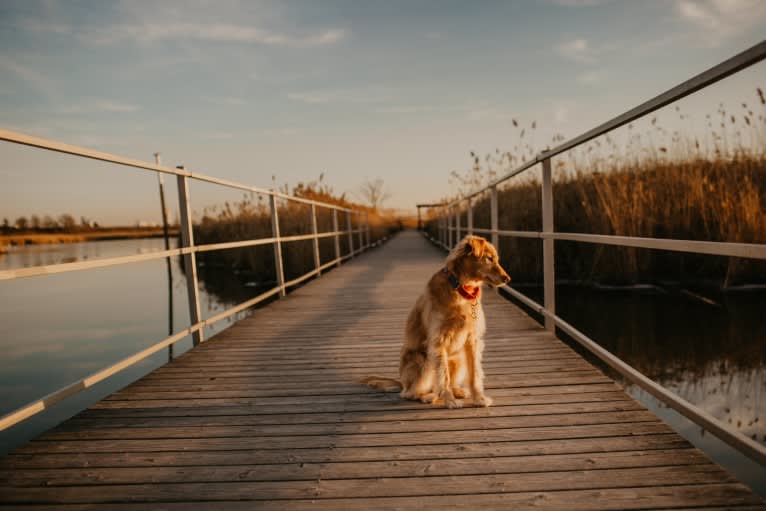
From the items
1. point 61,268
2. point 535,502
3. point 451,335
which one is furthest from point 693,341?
point 61,268

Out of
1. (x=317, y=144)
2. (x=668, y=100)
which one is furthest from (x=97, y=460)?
(x=317, y=144)

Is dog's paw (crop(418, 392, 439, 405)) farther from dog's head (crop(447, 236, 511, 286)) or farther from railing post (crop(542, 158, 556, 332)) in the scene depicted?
railing post (crop(542, 158, 556, 332))

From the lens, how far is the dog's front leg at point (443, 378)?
6.40 ft

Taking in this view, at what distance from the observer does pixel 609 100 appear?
239 inches

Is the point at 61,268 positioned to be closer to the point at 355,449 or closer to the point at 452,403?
the point at 355,449

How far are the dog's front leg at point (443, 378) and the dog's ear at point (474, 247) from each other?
500 millimetres

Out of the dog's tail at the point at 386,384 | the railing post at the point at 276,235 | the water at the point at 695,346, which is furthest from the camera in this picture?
the railing post at the point at 276,235

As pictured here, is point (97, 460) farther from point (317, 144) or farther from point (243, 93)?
point (317, 144)

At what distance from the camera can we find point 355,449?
156 cm

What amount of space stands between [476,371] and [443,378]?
0.17 meters

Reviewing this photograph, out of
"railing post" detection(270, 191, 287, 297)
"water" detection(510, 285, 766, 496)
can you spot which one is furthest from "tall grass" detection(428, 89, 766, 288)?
"railing post" detection(270, 191, 287, 297)

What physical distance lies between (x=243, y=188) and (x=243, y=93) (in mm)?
12278

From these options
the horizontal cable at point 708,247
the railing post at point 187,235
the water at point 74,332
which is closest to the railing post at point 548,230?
the horizontal cable at point 708,247

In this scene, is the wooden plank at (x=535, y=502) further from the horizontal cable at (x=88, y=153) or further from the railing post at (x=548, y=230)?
the railing post at (x=548, y=230)
